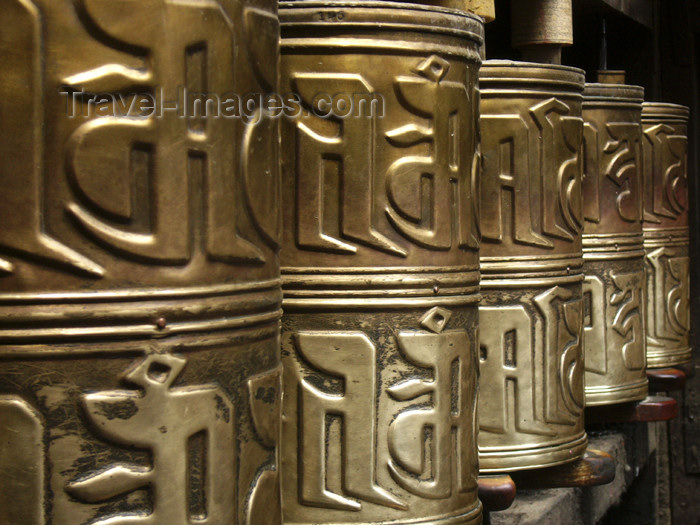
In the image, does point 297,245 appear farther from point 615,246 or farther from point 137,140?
point 615,246

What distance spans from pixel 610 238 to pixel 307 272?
4.39ft

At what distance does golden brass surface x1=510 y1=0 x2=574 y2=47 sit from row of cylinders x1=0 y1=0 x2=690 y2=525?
0.14 m

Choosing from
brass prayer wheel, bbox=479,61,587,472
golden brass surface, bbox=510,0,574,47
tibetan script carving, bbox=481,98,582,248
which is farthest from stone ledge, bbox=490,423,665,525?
golden brass surface, bbox=510,0,574,47

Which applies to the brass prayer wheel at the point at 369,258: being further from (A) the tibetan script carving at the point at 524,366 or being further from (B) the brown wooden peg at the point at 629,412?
(B) the brown wooden peg at the point at 629,412

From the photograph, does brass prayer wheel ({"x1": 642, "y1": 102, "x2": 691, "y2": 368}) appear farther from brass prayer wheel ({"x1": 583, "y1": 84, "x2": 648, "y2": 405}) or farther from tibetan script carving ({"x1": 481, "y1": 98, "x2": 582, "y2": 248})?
tibetan script carving ({"x1": 481, "y1": 98, "x2": 582, "y2": 248})

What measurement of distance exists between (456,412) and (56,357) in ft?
2.30

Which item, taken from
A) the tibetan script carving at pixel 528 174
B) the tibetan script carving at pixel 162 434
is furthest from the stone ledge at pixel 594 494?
the tibetan script carving at pixel 162 434

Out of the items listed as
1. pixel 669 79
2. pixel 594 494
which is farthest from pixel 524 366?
pixel 669 79

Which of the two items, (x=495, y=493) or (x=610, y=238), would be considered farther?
(x=610, y=238)

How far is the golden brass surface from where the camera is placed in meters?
2.47

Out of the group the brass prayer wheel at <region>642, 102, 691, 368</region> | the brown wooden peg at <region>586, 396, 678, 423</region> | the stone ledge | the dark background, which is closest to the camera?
the stone ledge

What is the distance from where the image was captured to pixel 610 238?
8.30 ft

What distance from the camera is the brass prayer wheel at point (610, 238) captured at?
2.51m

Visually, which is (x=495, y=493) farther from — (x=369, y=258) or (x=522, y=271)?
(x=369, y=258)
